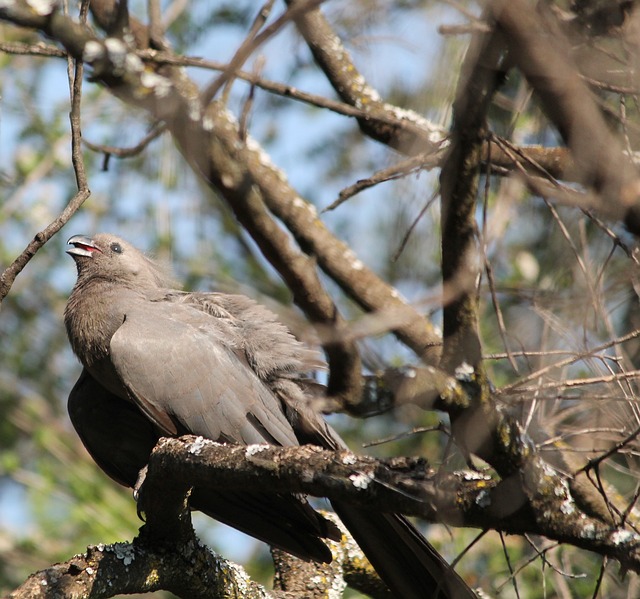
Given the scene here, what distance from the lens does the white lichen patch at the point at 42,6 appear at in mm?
3291

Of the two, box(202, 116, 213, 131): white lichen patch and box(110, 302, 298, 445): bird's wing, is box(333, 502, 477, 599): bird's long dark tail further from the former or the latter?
box(202, 116, 213, 131): white lichen patch

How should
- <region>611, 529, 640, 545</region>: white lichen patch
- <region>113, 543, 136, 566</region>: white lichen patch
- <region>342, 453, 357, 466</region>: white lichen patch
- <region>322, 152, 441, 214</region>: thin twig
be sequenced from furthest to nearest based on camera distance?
<region>322, 152, 441, 214</region>: thin twig
<region>113, 543, 136, 566</region>: white lichen patch
<region>342, 453, 357, 466</region>: white lichen patch
<region>611, 529, 640, 545</region>: white lichen patch

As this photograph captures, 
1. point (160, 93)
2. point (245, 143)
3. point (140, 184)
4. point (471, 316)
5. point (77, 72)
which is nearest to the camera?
point (471, 316)

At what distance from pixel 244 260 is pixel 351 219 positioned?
108 cm

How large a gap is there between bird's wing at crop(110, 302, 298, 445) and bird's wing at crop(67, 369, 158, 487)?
0.31m

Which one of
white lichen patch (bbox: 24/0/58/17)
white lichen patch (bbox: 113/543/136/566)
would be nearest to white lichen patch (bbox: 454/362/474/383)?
white lichen patch (bbox: 113/543/136/566)

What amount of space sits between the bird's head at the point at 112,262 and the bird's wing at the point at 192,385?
0.66 metres

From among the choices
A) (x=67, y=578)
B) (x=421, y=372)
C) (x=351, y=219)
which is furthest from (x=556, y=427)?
(x=351, y=219)

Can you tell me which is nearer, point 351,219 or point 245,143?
point 245,143

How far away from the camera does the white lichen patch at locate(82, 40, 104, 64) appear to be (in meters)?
3.35

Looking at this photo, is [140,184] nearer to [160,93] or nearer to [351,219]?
[351,219]

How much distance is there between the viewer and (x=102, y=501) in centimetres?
540

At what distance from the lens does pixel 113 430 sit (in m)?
3.67

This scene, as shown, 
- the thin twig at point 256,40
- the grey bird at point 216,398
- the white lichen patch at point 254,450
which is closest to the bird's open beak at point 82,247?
the grey bird at point 216,398
